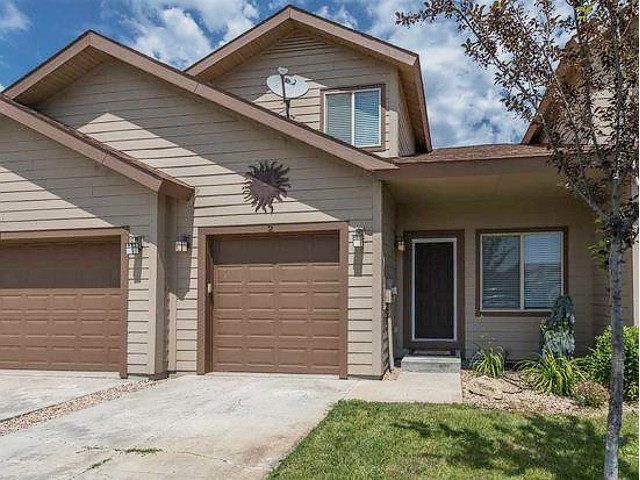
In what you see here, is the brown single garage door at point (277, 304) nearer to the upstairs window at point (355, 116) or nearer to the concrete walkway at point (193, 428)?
the concrete walkway at point (193, 428)

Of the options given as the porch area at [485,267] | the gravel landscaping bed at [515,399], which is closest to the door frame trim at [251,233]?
the porch area at [485,267]

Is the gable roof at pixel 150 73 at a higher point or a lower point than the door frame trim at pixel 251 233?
higher

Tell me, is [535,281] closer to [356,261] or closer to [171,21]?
[356,261]

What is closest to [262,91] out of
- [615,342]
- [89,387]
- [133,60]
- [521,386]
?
[133,60]

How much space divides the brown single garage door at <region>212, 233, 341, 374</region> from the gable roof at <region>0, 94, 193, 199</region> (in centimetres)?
120

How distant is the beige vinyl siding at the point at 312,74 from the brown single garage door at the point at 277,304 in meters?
2.46

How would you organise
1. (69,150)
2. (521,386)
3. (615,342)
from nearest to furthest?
1. (615,342)
2. (521,386)
3. (69,150)

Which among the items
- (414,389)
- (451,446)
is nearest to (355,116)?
(414,389)

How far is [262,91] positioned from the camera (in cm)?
1072

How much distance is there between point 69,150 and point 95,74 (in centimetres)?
158

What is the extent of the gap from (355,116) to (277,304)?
375 centimetres

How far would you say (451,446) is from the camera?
494 centimetres

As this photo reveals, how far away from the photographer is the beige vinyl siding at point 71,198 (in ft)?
28.0

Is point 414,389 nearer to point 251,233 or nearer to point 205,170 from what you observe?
point 251,233
